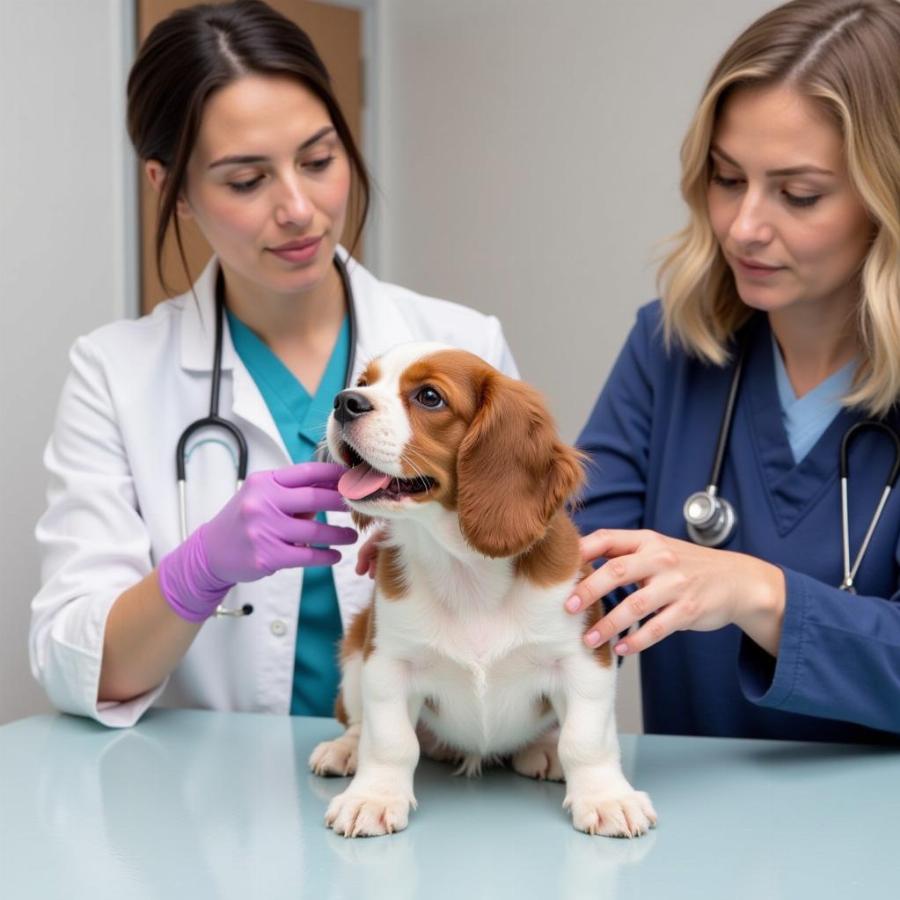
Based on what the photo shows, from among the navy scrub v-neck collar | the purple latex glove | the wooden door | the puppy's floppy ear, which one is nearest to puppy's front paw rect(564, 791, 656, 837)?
the puppy's floppy ear

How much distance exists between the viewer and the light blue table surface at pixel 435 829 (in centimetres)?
96

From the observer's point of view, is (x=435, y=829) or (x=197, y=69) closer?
(x=435, y=829)

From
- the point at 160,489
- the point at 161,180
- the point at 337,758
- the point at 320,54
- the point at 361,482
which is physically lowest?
the point at 337,758

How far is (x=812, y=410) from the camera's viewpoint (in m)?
1.49

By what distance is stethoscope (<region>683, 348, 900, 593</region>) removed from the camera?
4.52ft

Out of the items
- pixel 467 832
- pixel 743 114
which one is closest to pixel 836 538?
pixel 743 114

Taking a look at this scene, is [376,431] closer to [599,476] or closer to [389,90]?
[599,476]

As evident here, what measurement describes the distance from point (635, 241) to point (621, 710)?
1070 mm

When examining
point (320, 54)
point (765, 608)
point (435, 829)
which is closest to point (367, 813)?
point (435, 829)

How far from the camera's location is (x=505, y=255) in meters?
2.98

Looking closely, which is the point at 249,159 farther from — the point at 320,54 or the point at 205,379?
the point at 320,54

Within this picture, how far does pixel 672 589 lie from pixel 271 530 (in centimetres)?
42

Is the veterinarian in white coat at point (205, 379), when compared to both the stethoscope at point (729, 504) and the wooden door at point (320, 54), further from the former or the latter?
the wooden door at point (320, 54)

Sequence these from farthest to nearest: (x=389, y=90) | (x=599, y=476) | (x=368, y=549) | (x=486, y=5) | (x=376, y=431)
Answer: (x=389, y=90), (x=486, y=5), (x=599, y=476), (x=368, y=549), (x=376, y=431)
